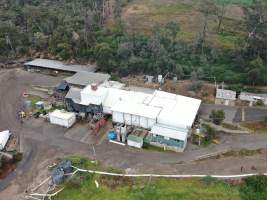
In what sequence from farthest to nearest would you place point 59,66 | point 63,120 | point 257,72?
point 59,66
point 257,72
point 63,120

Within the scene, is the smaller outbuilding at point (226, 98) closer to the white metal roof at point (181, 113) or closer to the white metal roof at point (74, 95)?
the white metal roof at point (181, 113)

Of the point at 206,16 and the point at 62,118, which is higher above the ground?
the point at 206,16

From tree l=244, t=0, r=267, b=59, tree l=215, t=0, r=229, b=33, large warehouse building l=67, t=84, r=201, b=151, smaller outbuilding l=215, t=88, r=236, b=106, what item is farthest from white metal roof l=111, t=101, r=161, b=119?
tree l=215, t=0, r=229, b=33

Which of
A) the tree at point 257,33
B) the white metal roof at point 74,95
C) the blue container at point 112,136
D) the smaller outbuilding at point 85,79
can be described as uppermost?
the tree at point 257,33

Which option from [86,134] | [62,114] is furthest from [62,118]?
[86,134]

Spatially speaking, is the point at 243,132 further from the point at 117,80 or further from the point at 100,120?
the point at 117,80

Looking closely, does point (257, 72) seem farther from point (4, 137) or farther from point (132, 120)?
point (4, 137)

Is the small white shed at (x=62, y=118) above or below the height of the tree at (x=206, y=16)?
below

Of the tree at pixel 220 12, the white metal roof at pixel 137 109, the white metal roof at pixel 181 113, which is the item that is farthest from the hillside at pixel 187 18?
the white metal roof at pixel 137 109
